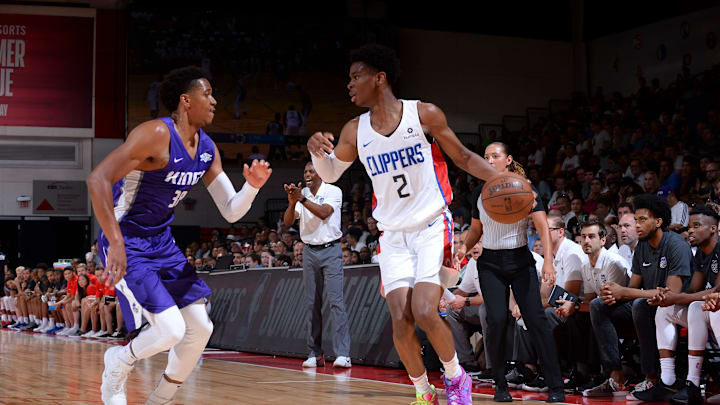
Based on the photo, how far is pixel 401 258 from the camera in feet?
16.0

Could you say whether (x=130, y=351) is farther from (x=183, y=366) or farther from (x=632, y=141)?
(x=632, y=141)

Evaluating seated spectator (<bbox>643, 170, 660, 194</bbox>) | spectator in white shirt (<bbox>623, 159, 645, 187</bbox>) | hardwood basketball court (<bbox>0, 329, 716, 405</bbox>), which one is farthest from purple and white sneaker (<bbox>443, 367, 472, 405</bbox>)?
spectator in white shirt (<bbox>623, 159, 645, 187</bbox>)

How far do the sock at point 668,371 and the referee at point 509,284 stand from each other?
2.38 ft

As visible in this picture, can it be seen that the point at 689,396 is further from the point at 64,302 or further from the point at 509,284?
the point at 64,302

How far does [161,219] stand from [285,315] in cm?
593

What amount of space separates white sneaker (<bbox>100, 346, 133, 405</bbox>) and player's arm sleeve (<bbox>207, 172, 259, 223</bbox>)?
97 cm

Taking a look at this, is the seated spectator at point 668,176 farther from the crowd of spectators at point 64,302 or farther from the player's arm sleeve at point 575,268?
the crowd of spectators at point 64,302

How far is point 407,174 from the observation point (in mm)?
4871

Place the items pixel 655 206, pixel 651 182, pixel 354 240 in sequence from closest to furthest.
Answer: pixel 655 206 < pixel 651 182 < pixel 354 240

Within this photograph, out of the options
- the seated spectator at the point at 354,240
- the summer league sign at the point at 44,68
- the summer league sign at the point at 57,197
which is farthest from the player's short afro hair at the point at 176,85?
the summer league sign at the point at 57,197

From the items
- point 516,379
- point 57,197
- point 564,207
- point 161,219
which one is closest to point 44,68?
point 57,197

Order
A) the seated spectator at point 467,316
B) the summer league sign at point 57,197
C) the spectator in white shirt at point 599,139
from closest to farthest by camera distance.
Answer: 1. the seated spectator at point 467,316
2. the spectator in white shirt at point 599,139
3. the summer league sign at point 57,197

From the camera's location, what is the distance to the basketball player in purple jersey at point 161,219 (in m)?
4.28

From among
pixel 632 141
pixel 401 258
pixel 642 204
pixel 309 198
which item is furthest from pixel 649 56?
pixel 401 258
